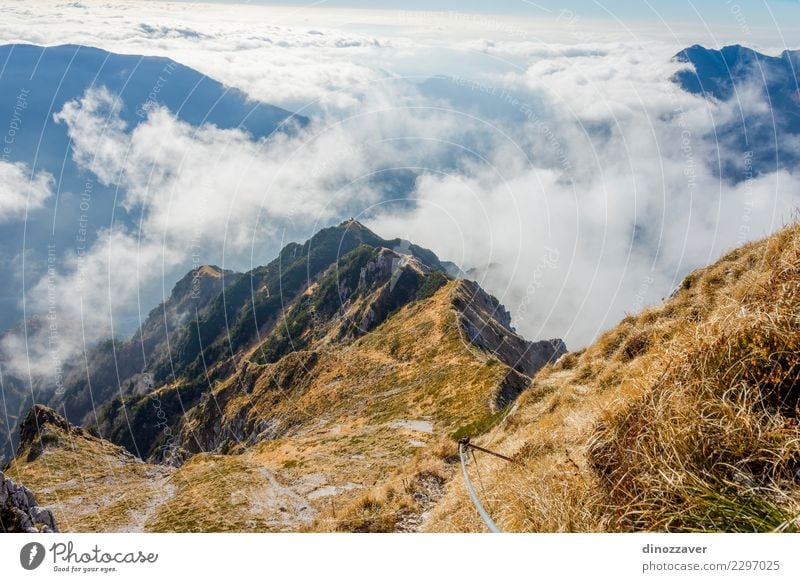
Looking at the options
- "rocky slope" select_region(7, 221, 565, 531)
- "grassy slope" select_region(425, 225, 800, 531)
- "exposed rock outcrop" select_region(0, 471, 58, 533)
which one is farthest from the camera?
"rocky slope" select_region(7, 221, 565, 531)

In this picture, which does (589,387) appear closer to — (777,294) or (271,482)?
(777,294)

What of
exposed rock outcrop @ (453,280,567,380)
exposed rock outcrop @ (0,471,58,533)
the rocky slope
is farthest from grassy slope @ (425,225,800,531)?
exposed rock outcrop @ (453,280,567,380)

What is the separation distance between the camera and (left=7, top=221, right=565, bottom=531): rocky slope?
24875 mm

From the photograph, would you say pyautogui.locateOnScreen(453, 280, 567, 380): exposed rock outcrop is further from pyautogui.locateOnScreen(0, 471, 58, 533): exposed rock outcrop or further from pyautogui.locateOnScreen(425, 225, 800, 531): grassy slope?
pyautogui.locateOnScreen(425, 225, 800, 531): grassy slope

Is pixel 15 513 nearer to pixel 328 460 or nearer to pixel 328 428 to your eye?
pixel 328 460

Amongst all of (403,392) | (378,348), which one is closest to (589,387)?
(403,392)

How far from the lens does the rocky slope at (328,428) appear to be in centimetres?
2488

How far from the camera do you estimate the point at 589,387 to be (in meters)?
13.1

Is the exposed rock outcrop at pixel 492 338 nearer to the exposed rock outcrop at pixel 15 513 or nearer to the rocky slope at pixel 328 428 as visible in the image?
the rocky slope at pixel 328 428

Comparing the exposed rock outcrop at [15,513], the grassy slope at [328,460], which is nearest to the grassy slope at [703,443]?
the grassy slope at [328,460]

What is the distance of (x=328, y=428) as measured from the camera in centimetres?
6300

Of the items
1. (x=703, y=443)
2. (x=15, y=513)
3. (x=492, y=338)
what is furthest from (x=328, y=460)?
(x=492, y=338)

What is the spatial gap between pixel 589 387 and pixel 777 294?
8.37m

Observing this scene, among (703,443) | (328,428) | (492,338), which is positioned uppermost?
(703,443)
